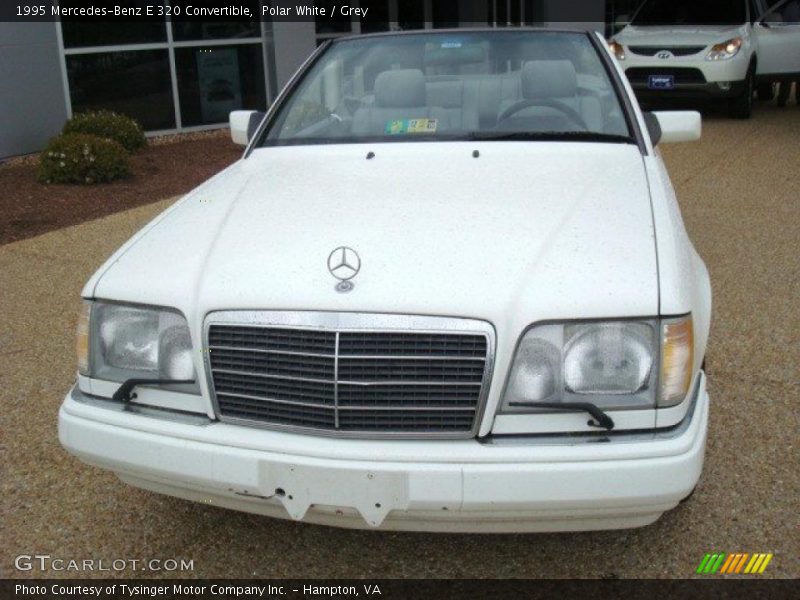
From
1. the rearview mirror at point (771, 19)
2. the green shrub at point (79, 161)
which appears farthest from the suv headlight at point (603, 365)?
the rearview mirror at point (771, 19)

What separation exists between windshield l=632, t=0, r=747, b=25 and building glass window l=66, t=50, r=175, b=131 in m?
6.70

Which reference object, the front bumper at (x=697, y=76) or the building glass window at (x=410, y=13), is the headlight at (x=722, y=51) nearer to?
the front bumper at (x=697, y=76)

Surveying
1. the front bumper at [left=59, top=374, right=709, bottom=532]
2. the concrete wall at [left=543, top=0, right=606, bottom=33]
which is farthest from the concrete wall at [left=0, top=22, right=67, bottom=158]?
the concrete wall at [left=543, top=0, right=606, bottom=33]

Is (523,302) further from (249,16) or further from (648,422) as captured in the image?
(249,16)

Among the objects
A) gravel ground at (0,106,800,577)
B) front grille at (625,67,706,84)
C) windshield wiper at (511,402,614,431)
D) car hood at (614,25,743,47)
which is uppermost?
car hood at (614,25,743,47)

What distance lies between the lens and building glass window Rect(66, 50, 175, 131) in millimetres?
10922

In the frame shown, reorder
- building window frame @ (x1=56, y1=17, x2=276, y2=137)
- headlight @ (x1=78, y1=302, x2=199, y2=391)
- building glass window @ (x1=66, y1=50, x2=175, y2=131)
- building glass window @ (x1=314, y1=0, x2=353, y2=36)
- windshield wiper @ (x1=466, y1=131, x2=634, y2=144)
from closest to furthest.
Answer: headlight @ (x1=78, y1=302, x2=199, y2=391) < windshield wiper @ (x1=466, y1=131, x2=634, y2=144) < building window frame @ (x1=56, y1=17, x2=276, y2=137) < building glass window @ (x1=66, y1=50, x2=175, y2=131) < building glass window @ (x1=314, y1=0, x2=353, y2=36)

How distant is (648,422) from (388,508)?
72cm

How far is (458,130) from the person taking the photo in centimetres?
371

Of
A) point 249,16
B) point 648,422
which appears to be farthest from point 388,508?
point 249,16

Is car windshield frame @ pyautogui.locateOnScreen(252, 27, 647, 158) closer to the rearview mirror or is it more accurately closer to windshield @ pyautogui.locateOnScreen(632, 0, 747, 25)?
windshield @ pyautogui.locateOnScreen(632, 0, 747, 25)

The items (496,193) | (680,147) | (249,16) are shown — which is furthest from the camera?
(249,16)

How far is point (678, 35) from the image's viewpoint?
12.3 metres

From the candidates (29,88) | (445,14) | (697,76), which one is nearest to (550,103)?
(29,88)
